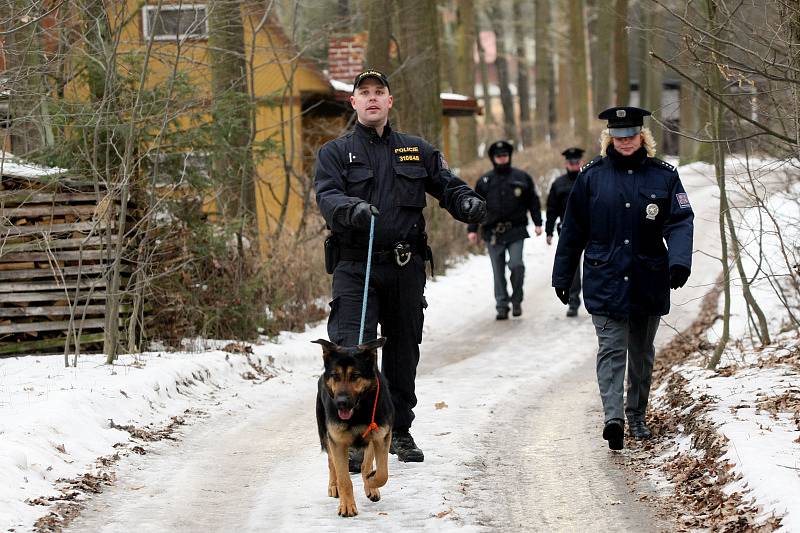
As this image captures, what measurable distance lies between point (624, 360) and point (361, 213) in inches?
92.7

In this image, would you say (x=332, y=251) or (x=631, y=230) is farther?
(x=631, y=230)

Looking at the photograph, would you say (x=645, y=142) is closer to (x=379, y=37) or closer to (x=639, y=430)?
(x=639, y=430)

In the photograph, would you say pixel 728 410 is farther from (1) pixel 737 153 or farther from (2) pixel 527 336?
(2) pixel 527 336

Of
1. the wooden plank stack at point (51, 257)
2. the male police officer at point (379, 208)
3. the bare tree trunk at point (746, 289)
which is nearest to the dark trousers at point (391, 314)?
the male police officer at point (379, 208)

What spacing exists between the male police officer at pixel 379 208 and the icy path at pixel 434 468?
0.73 m

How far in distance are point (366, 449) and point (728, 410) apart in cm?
290

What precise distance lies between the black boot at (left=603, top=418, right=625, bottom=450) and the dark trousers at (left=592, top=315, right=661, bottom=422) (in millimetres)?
40

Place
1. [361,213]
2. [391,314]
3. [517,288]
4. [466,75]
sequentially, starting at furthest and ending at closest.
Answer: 1. [466,75]
2. [517,288]
3. [391,314]
4. [361,213]

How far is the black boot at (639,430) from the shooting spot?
785cm

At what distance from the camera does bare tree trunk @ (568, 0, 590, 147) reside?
33.8 meters

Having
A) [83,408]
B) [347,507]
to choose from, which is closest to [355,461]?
[347,507]

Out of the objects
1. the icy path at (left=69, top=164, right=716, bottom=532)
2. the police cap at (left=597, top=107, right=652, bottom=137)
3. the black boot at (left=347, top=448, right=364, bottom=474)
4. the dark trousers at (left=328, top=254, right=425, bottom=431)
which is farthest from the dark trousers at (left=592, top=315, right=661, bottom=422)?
the black boot at (left=347, top=448, right=364, bottom=474)

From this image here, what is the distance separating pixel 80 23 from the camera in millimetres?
11422

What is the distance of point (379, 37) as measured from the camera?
1956cm
